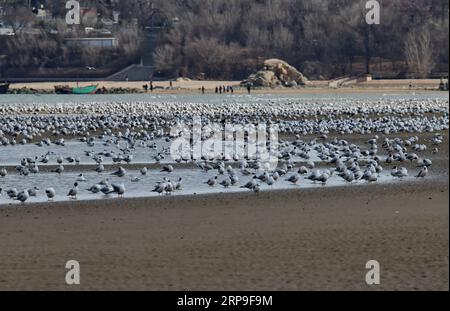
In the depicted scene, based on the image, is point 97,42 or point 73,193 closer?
point 73,193

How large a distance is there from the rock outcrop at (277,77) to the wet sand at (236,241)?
82536mm

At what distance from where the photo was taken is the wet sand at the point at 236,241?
11.2 meters

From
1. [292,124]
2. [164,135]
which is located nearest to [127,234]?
[164,135]

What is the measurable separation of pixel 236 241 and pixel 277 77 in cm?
8979

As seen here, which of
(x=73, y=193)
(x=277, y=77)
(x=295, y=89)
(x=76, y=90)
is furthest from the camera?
(x=277, y=77)

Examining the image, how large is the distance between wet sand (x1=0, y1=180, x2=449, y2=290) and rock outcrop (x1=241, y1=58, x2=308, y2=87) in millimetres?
82536

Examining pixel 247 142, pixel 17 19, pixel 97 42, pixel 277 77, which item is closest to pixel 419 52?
pixel 277 77

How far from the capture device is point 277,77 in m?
103

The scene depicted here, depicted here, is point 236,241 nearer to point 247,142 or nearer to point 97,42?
point 247,142

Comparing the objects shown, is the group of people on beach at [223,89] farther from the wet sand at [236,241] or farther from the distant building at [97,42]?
the wet sand at [236,241]

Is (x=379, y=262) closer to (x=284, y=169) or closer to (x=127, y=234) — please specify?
(x=127, y=234)

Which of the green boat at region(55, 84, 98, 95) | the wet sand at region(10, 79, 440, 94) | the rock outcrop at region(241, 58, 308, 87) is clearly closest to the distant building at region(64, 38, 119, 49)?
the wet sand at region(10, 79, 440, 94)

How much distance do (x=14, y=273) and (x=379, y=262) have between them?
402 centimetres

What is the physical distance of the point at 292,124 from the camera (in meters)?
37.8
